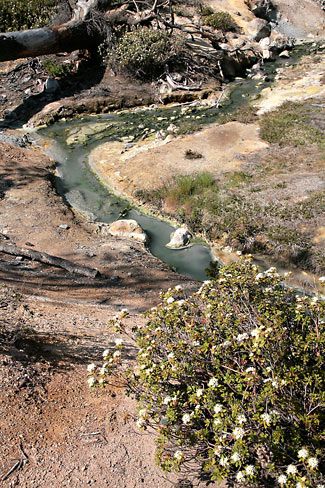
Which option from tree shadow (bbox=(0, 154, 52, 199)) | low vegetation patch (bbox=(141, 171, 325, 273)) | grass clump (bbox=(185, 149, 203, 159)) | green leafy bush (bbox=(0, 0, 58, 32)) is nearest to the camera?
low vegetation patch (bbox=(141, 171, 325, 273))

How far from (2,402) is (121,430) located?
52.7 inches

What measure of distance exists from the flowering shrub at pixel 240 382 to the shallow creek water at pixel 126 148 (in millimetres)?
5504

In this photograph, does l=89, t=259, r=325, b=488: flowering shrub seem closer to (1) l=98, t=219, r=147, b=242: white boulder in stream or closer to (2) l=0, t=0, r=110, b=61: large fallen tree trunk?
(1) l=98, t=219, r=147, b=242: white boulder in stream

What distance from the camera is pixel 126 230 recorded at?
11.1 metres

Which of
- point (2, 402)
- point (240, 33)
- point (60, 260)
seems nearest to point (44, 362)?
point (2, 402)

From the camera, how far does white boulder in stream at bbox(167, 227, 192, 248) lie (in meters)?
10.8

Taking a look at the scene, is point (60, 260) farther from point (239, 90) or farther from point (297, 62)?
point (297, 62)

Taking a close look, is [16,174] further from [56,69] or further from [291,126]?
[56,69]

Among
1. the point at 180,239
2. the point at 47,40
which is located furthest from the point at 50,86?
the point at 180,239

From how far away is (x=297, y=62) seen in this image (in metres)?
24.8

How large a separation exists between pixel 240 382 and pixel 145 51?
20856mm

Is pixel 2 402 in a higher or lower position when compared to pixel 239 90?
higher

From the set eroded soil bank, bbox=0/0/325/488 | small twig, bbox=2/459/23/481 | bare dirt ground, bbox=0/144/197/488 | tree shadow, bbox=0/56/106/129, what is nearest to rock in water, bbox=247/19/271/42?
tree shadow, bbox=0/56/106/129

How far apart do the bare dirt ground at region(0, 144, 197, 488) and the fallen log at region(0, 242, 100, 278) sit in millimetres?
184
